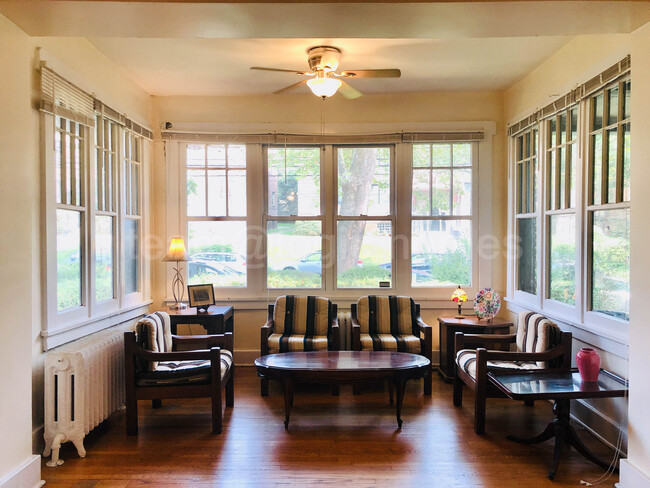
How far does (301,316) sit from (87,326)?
6.38 ft

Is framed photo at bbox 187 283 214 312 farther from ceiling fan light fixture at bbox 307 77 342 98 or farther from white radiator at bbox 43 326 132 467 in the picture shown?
ceiling fan light fixture at bbox 307 77 342 98

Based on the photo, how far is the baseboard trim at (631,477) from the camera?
7.80 feet

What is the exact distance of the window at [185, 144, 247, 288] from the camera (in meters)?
5.04

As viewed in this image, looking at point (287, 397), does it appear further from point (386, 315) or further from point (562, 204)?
point (562, 204)

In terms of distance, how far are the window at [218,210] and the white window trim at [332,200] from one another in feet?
0.28

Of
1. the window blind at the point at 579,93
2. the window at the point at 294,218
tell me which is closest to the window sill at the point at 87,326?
the window at the point at 294,218

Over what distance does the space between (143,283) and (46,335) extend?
169 cm

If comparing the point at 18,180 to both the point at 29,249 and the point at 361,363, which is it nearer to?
the point at 29,249

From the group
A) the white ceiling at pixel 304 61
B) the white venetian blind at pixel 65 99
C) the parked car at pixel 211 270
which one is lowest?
the parked car at pixel 211 270

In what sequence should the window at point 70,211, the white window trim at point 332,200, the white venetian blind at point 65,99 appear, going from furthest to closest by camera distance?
1. the white window trim at point 332,200
2. the window at point 70,211
3. the white venetian blind at point 65,99

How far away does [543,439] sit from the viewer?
3.03 m

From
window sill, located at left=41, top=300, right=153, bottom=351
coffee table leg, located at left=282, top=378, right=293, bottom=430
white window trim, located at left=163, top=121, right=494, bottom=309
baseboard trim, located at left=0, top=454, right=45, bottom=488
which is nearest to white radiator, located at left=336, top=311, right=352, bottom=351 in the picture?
white window trim, located at left=163, top=121, right=494, bottom=309

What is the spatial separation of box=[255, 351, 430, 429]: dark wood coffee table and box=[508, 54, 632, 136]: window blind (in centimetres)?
238

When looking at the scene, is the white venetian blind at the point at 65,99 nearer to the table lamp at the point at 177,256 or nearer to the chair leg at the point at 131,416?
the table lamp at the point at 177,256
